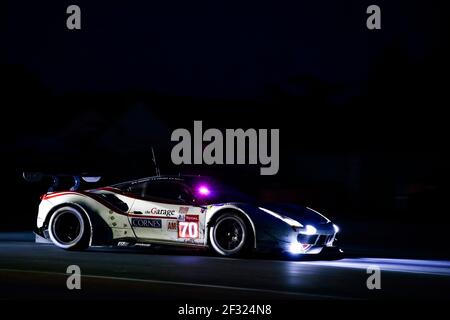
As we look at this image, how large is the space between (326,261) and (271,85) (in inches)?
1308

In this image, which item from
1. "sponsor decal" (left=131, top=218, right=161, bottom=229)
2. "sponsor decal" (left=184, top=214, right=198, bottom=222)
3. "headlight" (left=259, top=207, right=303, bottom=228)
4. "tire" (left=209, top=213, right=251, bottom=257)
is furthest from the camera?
"sponsor decal" (left=131, top=218, right=161, bottom=229)

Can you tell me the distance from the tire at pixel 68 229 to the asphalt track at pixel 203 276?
0.55ft

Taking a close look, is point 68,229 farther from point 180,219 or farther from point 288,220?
point 288,220

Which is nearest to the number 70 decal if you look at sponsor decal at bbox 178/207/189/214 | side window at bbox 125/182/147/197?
sponsor decal at bbox 178/207/189/214

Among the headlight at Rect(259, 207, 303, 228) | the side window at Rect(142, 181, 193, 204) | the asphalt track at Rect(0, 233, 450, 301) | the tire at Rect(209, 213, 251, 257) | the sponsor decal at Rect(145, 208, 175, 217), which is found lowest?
the asphalt track at Rect(0, 233, 450, 301)

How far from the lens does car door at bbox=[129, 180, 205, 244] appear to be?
566 inches

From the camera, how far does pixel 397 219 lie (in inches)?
1064

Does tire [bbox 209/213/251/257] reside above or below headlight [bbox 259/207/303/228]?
below

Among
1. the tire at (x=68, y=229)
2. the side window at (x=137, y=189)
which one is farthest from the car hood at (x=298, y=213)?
the tire at (x=68, y=229)

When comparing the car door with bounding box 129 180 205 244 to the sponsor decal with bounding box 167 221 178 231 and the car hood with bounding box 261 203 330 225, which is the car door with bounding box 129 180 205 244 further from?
the car hood with bounding box 261 203 330 225

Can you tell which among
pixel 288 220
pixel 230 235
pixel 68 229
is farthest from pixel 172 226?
pixel 68 229

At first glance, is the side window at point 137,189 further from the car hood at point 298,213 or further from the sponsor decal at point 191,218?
the car hood at point 298,213

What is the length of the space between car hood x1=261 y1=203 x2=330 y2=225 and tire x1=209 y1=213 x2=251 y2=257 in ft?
1.55
